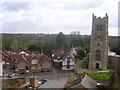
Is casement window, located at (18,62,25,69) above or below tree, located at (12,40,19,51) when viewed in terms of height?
below

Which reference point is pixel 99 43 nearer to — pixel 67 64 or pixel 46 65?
pixel 67 64

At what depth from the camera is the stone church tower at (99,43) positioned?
12.3m

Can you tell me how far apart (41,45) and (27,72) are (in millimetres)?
6426

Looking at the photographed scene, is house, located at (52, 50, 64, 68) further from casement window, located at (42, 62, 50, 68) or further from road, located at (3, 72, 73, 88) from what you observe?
road, located at (3, 72, 73, 88)

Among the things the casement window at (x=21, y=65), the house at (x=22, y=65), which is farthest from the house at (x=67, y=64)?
the casement window at (x=21, y=65)

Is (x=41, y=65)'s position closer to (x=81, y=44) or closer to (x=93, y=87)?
(x=93, y=87)

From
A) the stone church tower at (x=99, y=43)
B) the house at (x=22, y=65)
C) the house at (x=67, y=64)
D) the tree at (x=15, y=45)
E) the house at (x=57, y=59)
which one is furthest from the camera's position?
the tree at (x=15, y=45)

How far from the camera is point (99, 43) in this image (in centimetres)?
1249

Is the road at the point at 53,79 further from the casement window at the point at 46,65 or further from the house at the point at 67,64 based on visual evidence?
the house at the point at 67,64

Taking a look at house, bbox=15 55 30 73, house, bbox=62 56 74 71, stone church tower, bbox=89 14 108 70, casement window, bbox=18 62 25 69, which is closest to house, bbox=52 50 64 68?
house, bbox=62 56 74 71

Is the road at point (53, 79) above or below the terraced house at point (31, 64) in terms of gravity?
below

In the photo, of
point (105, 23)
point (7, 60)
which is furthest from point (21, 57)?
point (105, 23)

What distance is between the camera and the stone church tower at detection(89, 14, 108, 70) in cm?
1232

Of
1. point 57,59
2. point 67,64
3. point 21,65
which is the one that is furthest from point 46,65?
point 57,59
